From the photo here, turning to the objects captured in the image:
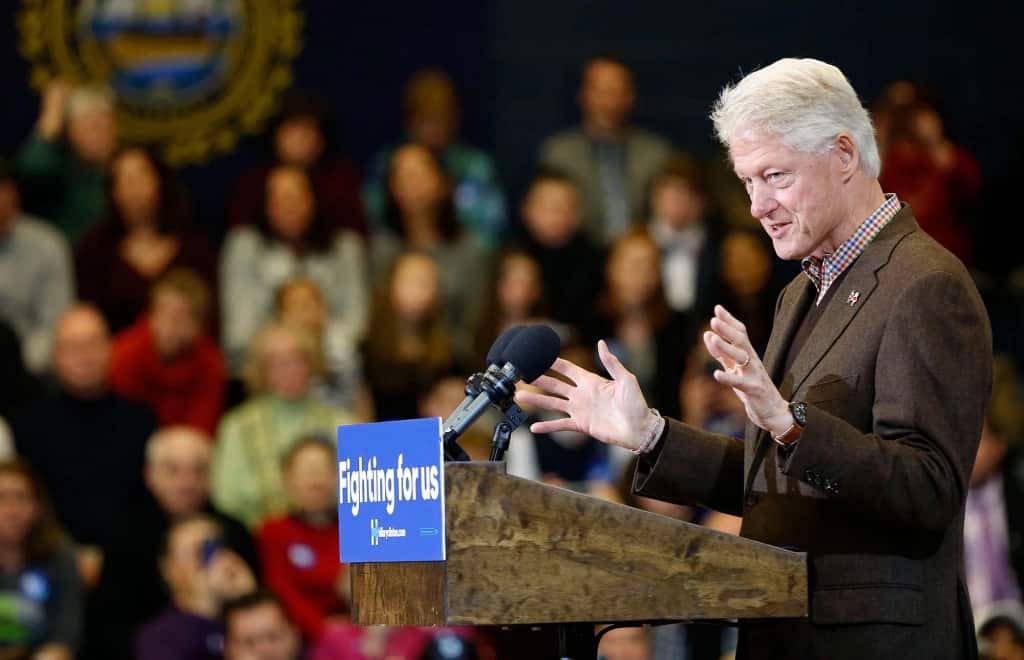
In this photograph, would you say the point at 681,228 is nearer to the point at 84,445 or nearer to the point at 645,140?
the point at 645,140

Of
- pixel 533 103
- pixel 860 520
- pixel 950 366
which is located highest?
pixel 533 103

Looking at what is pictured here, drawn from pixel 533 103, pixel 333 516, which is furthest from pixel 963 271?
pixel 533 103

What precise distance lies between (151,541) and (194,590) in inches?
12.0

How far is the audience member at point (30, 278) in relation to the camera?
22.3 ft

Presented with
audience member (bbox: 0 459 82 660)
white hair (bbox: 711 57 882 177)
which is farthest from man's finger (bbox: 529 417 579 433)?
audience member (bbox: 0 459 82 660)

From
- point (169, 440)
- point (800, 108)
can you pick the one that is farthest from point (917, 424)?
point (169, 440)

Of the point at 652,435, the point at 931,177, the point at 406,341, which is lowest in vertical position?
the point at 652,435

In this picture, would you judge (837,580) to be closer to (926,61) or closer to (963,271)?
(963,271)

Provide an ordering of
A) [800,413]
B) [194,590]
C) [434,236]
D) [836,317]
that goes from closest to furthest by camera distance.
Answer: [800,413], [836,317], [194,590], [434,236]

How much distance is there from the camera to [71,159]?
722 centimetres

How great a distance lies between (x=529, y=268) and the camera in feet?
22.5

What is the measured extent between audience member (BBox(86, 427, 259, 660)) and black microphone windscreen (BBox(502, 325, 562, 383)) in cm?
357

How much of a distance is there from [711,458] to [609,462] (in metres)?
3.59

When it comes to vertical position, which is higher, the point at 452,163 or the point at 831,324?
the point at 452,163
